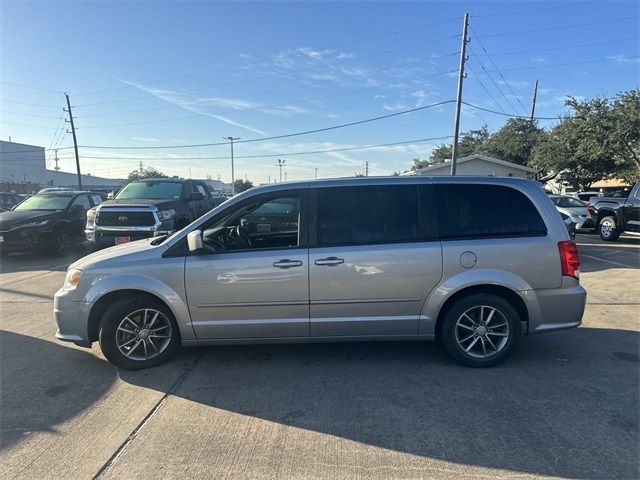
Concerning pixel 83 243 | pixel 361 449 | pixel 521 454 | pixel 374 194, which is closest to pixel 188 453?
pixel 361 449

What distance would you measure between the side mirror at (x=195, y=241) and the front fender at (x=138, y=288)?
48 centimetres

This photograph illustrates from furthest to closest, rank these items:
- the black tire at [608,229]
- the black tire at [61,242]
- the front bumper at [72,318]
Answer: the black tire at [608,229] → the black tire at [61,242] → the front bumper at [72,318]

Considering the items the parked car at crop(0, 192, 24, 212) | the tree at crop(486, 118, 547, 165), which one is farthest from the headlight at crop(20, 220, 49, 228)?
the tree at crop(486, 118, 547, 165)

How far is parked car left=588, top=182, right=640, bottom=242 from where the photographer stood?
13484 millimetres

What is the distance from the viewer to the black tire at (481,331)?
4.21 meters

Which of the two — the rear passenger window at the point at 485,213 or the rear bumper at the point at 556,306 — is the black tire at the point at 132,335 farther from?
the rear bumper at the point at 556,306

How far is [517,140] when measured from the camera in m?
42.3

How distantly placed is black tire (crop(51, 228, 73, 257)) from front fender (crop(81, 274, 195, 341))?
899 cm

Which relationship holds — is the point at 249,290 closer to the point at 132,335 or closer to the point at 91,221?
the point at 132,335

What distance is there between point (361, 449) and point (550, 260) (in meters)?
2.56

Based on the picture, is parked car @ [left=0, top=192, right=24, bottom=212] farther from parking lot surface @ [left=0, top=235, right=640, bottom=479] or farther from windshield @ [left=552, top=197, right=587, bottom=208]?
windshield @ [left=552, top=197, right=587, bottom=208]

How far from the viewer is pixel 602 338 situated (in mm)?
5137

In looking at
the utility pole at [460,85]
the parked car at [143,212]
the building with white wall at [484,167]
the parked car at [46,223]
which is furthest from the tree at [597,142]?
the parked car at [46,223]

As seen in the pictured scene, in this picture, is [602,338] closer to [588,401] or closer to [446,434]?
[588,401]
